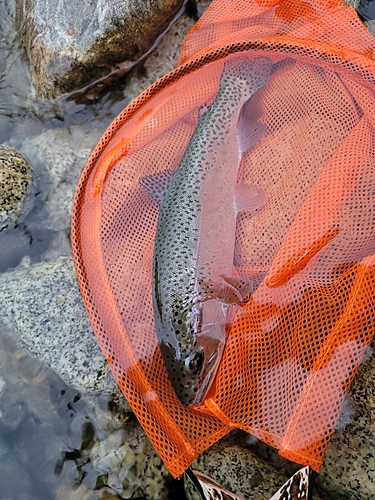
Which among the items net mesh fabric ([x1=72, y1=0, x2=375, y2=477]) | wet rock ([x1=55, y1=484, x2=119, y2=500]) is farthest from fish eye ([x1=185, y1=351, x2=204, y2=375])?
wet rock ([x1=55, y1=484, x2=119, y2=500])

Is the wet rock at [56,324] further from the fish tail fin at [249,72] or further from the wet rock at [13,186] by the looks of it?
the fish tail fin at [249,72]

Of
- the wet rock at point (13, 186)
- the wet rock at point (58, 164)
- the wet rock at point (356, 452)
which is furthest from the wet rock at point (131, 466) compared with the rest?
the wet rock at point (13, 186)

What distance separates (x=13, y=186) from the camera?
12.4ft

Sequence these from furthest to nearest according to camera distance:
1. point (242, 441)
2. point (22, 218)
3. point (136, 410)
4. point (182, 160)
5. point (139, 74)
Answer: point (139, 74) < point (22, 218) < point (182, 160) < point (242, 441) < point (136, 410)

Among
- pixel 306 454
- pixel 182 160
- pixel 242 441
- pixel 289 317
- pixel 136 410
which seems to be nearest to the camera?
pixel 306 454

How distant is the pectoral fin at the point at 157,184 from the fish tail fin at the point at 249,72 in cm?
79

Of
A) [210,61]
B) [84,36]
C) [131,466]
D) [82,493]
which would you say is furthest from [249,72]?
[82,493]

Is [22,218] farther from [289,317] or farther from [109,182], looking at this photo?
[289,317]

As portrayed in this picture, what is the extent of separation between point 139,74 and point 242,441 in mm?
3153

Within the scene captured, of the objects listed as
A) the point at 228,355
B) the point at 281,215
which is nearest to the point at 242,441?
the point at 228,355

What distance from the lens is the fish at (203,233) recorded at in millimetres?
2656

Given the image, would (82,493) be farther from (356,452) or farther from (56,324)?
(356,452)

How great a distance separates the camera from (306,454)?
2256mm

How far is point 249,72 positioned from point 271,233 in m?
1.17
